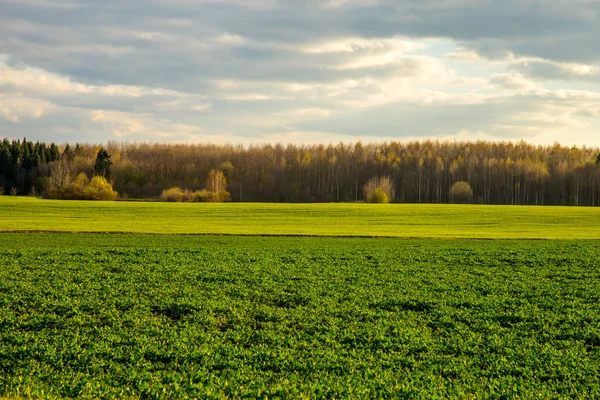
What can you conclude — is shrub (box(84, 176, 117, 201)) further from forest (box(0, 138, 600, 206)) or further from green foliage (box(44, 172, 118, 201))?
forest (box(0, 138, 600, 206))

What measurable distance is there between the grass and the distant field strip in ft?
60.4

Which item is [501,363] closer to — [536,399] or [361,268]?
[536,399]

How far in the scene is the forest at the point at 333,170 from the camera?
125 m

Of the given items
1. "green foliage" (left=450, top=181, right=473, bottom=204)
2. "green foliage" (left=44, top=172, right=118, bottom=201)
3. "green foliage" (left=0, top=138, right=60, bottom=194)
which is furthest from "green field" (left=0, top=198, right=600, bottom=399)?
"green foliage" (left=0, top=138, right=60, bottom=194)

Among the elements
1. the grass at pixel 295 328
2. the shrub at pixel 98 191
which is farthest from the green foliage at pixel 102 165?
the grass at pixel 295 328

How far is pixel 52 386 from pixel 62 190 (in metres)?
82.7

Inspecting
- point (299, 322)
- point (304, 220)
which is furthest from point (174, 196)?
point (299, 322)

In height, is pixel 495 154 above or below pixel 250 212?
above

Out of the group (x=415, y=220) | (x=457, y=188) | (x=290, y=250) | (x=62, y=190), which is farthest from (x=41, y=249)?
(x=457, y=188)

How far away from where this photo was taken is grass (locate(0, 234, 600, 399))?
34.0 feet

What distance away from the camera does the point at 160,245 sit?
112 ft

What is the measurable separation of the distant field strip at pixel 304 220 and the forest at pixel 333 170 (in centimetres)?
5505

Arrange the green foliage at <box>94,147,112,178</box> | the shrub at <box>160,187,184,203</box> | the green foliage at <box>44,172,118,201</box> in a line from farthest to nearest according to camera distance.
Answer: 1. the green foliage at <box>94,147,112,178</box>
2. the shrub at <box>160,187,184,203</box>
3. the green foliage at <box>44,172,118,201</box>

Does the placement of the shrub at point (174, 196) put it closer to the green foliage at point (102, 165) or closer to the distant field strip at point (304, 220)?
the distant field strip at point (304, 220)
